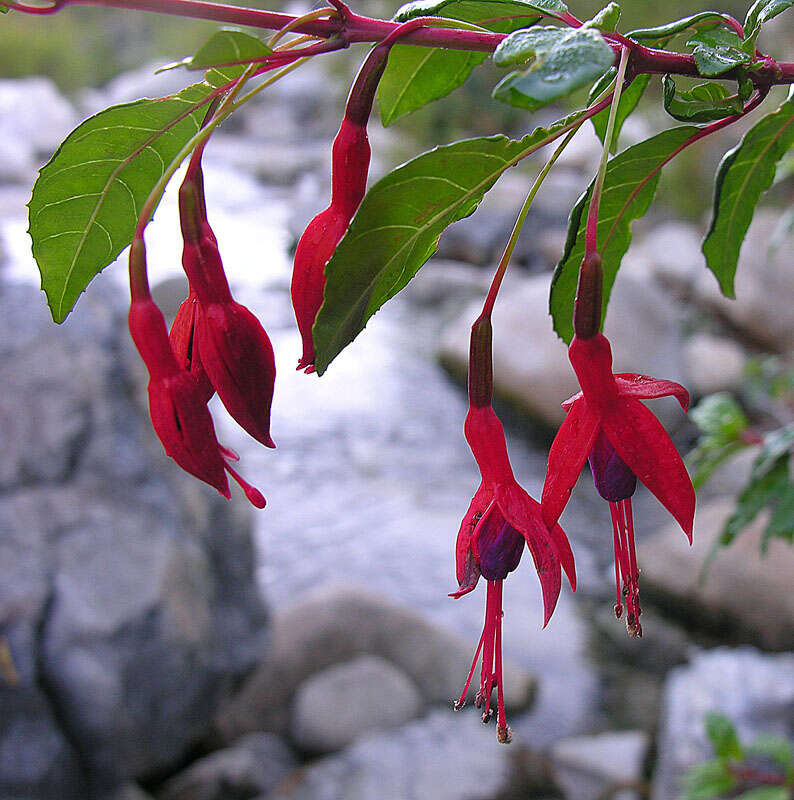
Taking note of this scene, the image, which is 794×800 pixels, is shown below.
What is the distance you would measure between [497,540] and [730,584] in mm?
→ 2344

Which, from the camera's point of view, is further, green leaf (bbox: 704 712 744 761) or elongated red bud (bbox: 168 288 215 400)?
green leaf (bbox: 704 712 744 761)

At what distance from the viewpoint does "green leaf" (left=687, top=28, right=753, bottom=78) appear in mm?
352

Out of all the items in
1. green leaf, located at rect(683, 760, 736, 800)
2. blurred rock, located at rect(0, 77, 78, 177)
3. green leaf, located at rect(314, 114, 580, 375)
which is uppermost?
blurred rock, located at rect(0, 77, 78, 177)

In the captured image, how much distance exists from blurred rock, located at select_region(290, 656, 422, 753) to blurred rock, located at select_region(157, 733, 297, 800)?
122 millimetres

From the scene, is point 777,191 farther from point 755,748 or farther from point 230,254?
point 755,748

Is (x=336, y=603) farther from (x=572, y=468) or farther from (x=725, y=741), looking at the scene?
(x=572, y=468)

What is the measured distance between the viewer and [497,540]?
0.35m

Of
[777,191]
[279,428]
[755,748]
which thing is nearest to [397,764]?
[755,748]

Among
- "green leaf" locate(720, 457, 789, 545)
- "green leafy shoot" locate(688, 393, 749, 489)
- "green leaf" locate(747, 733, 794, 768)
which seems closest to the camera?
"green leaf" locate(720, 457, 789, 545)

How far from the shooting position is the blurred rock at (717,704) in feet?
5.41

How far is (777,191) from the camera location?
16.5 ft

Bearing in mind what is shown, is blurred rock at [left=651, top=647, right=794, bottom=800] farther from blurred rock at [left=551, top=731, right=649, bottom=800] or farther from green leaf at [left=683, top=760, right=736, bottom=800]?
green leaf at [left=683, top=760, right=736, bottom=800]

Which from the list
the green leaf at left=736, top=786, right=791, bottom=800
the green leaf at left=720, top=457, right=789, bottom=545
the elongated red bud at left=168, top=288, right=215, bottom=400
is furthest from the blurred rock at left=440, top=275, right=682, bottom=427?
the elongated red bud at left=168, top=288, right=215, bottom=400

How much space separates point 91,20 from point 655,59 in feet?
37.5
